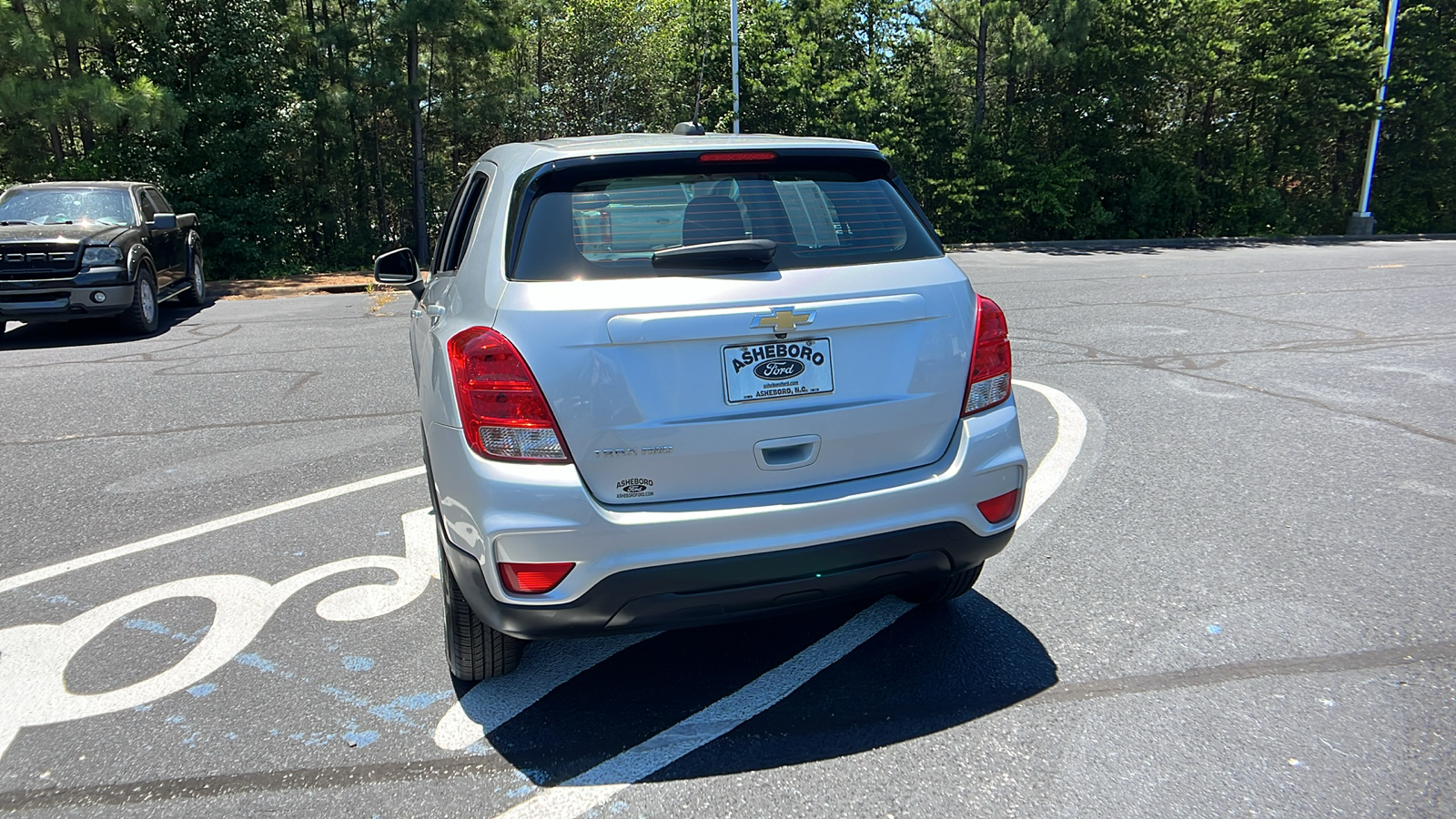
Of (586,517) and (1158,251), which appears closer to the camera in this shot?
(586,517)

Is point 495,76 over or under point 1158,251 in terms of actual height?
over

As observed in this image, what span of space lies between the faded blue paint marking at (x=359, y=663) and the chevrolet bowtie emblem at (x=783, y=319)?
75.0 inches

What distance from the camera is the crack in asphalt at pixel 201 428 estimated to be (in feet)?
21.3

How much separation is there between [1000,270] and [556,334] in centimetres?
1563

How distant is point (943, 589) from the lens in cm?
366

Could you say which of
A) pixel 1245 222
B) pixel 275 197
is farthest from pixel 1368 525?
pixel 1245 222

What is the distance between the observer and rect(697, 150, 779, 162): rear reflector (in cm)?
313

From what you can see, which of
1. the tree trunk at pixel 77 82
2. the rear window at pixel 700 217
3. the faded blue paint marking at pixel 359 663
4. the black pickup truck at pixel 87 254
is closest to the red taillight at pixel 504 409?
the rear window at pixel 700 217

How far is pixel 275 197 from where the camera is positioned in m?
19.9

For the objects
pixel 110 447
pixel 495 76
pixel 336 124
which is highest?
pixel 495 76

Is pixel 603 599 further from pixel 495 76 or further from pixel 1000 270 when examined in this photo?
pixel 495 76

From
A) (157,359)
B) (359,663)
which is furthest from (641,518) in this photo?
(157,359)

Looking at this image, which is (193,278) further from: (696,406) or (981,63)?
(981,63)

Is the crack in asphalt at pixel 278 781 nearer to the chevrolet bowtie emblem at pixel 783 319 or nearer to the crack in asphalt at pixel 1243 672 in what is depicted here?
the crack in asphalt at pixel 1243 672
